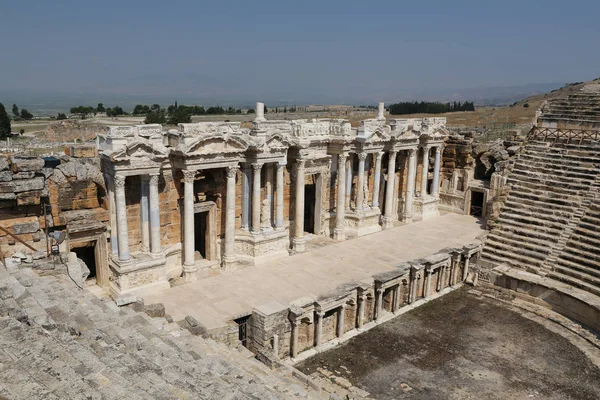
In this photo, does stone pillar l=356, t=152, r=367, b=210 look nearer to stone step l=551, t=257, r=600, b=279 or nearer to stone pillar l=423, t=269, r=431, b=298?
stone pillar l=423, t=269, r=431, b=298

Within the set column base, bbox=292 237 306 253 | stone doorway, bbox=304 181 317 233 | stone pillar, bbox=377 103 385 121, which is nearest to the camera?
column base, bbox=292 237 306 253

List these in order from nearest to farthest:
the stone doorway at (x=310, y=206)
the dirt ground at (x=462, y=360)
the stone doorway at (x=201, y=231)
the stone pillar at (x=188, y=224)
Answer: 1. the dirt ground at (x=462, y=360)
2. the stone pillar at (x=188, y=224)
3. the stone doorway at (x=201, y=231)
4. the stone doorway at (x=310, y=206)

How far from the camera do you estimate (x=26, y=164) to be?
48.1 feet

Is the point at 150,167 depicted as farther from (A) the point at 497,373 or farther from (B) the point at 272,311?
(A) the point at 497,373

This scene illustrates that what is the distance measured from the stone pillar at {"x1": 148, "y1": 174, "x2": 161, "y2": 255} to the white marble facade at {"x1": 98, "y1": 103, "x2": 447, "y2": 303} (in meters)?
0.04

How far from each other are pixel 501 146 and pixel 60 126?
2617 centimetres

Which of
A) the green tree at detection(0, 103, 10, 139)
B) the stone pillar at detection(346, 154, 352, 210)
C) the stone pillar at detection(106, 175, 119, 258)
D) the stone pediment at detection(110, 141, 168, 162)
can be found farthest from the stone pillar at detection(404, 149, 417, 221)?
the green tree at detection(0, 103, 10, 139)

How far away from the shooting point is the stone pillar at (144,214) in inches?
643

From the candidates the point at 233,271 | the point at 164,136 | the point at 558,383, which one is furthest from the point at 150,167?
the point at 558,383

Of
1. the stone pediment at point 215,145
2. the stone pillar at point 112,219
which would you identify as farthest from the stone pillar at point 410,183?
the stone pillar at point 112,219

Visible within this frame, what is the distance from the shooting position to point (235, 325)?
45.6ft

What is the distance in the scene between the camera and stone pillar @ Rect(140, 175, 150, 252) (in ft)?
53.6

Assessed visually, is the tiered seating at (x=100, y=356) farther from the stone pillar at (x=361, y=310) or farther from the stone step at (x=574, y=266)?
the stone step at (x=574, y=266)

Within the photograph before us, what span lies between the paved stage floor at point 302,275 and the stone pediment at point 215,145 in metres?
4.49
